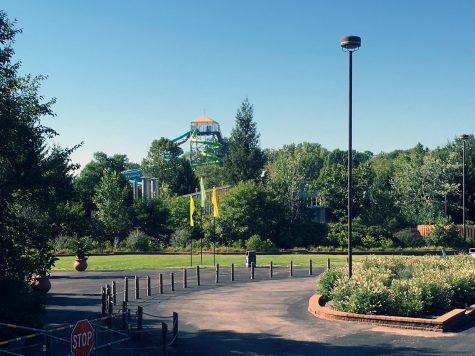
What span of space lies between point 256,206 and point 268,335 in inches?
1579

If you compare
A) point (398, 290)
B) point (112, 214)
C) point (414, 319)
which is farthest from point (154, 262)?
point (414, 319)

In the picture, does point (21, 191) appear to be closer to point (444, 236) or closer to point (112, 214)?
point (112, 214)

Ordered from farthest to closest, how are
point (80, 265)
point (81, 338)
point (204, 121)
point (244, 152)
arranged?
1. point (204, 121)
2. point (244, 152)
3. point (80, 265)
4. point (81, 338)

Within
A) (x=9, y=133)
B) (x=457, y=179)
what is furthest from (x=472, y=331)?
(x=457, y=179)

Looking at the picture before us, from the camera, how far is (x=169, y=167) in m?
95.8

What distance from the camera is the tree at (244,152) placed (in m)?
73.8

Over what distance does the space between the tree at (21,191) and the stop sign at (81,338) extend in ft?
13.5

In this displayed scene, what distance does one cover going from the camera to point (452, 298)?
18078 millimetres

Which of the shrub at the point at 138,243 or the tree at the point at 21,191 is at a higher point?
the tree at the point at 21,191

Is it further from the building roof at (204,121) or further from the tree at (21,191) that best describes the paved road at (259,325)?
the building roof at (204,121)

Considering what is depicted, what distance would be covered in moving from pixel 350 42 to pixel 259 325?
9211 mm

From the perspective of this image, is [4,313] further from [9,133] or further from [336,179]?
[336,179]

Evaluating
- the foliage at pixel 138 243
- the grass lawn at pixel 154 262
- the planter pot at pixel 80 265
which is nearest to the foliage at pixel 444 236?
the grass lawn at pixel 154 262

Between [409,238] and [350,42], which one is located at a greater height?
[350,42]
